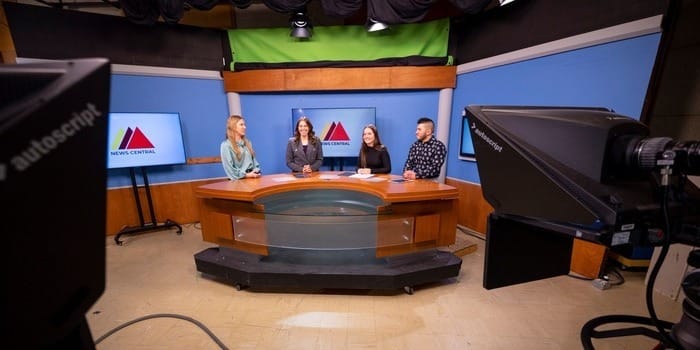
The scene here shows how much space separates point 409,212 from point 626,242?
161 cm

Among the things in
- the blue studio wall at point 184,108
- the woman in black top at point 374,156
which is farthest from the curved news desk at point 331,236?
the blue studio wall at point 184,108

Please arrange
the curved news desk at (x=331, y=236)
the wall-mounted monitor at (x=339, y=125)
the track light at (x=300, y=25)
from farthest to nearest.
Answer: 1. the wall-mounted monitor at (x=339, y=125)
2. the track light at (x=300, y=25)
3. the curved news desk at (x=331, y=236)

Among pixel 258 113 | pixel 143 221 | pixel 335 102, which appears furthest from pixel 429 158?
pixel 143 221

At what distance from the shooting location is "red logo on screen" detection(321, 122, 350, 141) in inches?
148

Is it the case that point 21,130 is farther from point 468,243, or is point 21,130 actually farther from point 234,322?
point 468,243

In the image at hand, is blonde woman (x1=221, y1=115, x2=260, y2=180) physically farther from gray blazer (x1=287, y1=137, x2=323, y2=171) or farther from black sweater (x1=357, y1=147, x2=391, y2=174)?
black sweater (x1=357, y1=147, x2=391, y2=174)

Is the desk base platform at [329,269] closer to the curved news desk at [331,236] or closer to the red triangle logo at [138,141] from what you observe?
the curved news desk at [331,236]

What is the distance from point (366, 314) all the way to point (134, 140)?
343 centimetres

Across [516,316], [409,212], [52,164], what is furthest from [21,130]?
[516,316]

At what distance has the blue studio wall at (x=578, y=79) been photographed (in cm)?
207

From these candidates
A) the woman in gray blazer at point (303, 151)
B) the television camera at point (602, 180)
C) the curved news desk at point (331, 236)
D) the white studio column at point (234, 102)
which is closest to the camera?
the television camera at point (602, 180)

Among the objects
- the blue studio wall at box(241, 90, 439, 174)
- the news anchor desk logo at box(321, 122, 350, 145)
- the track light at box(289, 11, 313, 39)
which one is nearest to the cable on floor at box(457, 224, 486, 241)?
the blue studio wall at box(241, 90, 439, 174)

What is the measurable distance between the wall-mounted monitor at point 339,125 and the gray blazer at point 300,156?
549mm

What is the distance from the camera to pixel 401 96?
3750 millimetres
